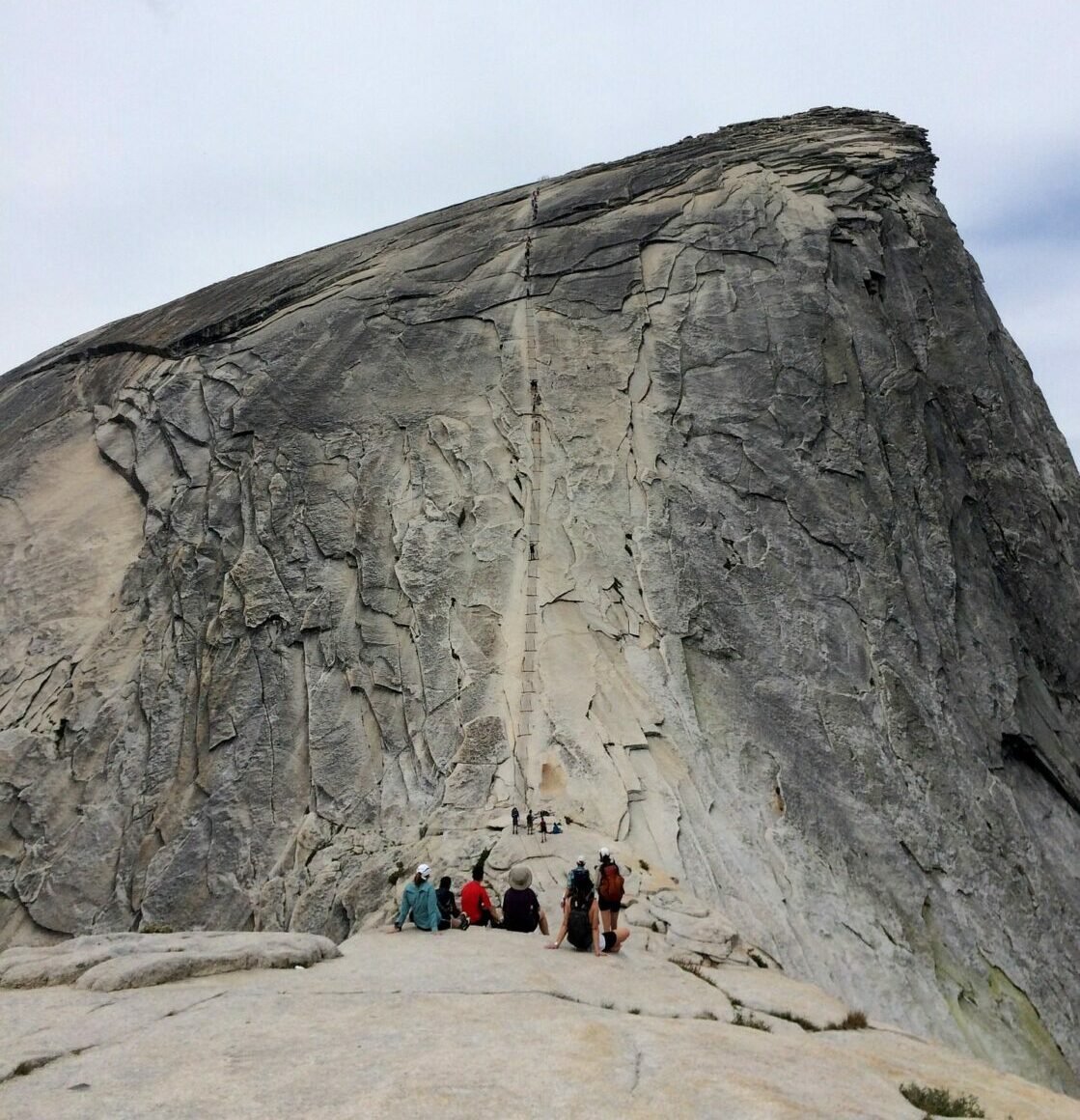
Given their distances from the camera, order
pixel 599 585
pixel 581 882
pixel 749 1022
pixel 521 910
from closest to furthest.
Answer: pixel 749 1022 → pixel 581 882 → pixel 521 910 → pixel 599 585

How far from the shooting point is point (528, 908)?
15.3 metres

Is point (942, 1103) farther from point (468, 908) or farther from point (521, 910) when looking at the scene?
point (468, 908)

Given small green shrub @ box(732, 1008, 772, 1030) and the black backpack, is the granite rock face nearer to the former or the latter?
the black backpack

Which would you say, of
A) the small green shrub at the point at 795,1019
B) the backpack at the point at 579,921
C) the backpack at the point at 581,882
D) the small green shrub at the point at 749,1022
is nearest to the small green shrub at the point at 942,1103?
the small green shrub at the point at 749,1022

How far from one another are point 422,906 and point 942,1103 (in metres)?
7.38

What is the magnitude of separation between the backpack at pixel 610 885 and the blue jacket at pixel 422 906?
2.17m

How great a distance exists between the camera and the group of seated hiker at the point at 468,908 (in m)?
15.1

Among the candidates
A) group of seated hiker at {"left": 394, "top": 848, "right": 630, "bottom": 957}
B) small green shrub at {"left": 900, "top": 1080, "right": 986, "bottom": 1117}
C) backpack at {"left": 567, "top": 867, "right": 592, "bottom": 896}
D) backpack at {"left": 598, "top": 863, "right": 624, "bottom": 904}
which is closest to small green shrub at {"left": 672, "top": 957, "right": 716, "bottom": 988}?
group of seated hiker at {"left": 394, "top": 848, "right": 630, "bottom": 957}

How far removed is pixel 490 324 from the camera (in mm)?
28234

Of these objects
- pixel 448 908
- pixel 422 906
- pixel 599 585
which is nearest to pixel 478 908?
pixel 448 908

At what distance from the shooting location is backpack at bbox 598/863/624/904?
14492mm

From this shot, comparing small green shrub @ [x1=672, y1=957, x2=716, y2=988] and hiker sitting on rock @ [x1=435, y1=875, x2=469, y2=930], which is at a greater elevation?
hiker sitting on rock @ [x1=435, y1=875, x2=469, y2=930]

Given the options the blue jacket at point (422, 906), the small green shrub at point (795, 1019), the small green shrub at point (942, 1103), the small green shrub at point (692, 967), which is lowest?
the small green shrub at point (692, 967)

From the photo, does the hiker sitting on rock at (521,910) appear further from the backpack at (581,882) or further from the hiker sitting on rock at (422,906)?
the backpack at (581,882)
